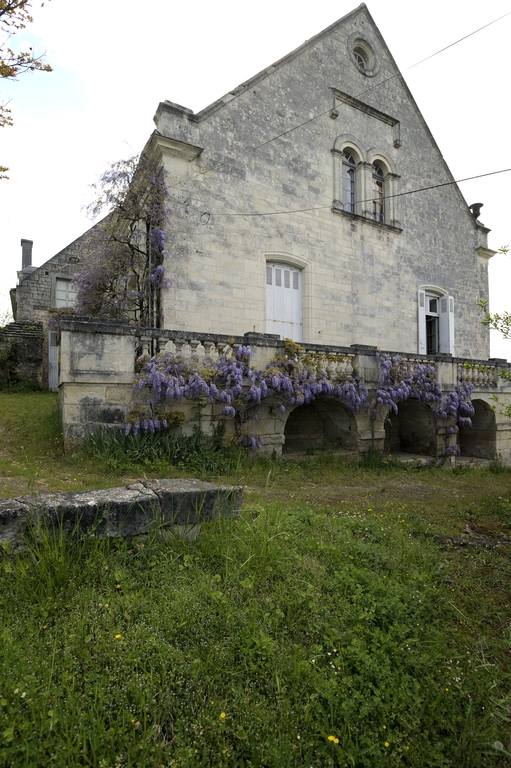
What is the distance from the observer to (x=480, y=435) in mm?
10211

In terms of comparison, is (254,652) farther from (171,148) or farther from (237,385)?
(171,148)

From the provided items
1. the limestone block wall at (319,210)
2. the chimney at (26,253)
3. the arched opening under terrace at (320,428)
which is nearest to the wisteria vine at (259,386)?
the arched opening under terrace at (320,428)

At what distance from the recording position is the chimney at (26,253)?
64.7 feet

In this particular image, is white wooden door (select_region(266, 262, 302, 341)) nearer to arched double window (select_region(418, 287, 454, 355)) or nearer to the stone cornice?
the stone cornice

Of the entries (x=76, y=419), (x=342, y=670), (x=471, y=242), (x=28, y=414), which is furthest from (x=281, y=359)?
(x=471, y=242)

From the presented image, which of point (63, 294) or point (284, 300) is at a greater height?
point (63, 294)

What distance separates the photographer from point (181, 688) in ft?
5.90

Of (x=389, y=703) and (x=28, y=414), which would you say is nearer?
(x=389, y=703)

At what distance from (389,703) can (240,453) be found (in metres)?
4.42

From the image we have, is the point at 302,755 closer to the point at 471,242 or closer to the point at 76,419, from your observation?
the point at 76,419

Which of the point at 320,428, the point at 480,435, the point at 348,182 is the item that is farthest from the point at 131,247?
the point at 480,435

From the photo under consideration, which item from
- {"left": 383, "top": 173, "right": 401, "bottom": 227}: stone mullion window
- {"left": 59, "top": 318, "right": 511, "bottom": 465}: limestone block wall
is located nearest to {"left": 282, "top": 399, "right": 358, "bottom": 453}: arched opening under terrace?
{"left": 59, "top": 318, "right": 511, "bottom": 465}: limestone block wall

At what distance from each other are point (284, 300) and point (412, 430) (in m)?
4.19

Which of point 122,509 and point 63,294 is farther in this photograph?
point 63,294
